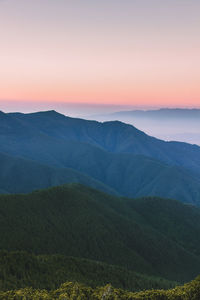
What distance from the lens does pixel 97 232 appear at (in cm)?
11494

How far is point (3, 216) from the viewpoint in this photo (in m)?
99.8

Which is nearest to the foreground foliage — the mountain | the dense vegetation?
the dense vegetation

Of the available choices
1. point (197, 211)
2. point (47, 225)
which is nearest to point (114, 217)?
point (47, 225)

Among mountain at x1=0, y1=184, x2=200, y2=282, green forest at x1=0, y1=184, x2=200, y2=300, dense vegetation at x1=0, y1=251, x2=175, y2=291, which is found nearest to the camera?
dense vegetation at x1=0, y1=251, x2=175, y2=291

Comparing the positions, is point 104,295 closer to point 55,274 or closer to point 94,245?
point 55,274

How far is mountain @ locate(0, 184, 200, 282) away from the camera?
9769cm

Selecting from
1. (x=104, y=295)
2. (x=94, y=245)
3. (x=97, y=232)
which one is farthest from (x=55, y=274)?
(x=97, y=232)

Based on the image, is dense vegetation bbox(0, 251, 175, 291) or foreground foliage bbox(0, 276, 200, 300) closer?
foreground foliage bbox(0, 276, 200, 300)

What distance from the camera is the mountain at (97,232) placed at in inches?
3846

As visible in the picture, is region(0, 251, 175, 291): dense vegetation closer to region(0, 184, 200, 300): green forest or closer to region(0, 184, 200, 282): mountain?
region(0, 184, 200, 300): green forest

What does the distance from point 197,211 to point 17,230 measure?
12097 centimetres

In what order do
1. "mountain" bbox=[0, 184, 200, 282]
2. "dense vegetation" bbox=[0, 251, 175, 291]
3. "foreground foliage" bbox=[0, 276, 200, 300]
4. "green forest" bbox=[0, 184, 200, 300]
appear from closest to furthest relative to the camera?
"foreground foliage" bbox=[0, 276, 200, 300] → "dense vegetation" bbox=[0, 251, 175, 291] → "green forest" bbox=[0, 184, 200, 300] → "mountain" bbox=[0, 184, 200, 282]

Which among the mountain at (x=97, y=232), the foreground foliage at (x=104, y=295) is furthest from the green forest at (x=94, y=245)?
the foreground foliage at (x=104, y=295)

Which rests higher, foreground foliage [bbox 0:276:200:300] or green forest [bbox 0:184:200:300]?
foreground foliage [bbox 0:276:200:300]
